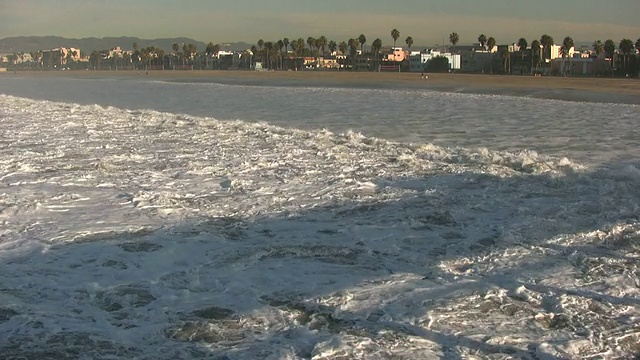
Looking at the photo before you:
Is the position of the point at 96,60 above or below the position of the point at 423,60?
above

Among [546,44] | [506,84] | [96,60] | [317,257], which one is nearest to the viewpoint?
[317,257]

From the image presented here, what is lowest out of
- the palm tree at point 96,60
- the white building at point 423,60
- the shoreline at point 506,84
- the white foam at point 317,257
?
the white foam at point 317,257

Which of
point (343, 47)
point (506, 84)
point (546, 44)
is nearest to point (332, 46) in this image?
point (343, 47)

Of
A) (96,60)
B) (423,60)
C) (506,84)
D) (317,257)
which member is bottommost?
(317,257)

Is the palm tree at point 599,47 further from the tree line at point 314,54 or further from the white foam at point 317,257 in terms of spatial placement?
the white foam at point 317,257

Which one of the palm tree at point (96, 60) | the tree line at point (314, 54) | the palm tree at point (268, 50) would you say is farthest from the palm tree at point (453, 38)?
the palm tree at point (96, 60)

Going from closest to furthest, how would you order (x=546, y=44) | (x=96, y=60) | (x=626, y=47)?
(x=626, y=47) → (x=546, y=44) → (x=96, y=60)

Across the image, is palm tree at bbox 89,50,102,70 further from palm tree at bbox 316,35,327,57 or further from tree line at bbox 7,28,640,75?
palm tree at bbox 316,35,327,57

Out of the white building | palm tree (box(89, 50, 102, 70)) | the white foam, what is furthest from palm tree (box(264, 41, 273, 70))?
the white foam

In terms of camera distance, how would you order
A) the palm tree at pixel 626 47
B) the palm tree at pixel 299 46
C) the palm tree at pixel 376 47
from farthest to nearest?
the palm tree at pixel 299 46 < the palm tree at pixel 376 47 < the palm tree at pixel 626 47

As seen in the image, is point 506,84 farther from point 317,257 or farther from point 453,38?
point 453,38

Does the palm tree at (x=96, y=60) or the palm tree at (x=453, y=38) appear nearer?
the palm tree at (x=453, y=38)

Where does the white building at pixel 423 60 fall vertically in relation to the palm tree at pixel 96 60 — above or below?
below

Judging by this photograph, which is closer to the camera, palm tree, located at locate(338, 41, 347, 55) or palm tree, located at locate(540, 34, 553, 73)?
palm tree, located at locate(540, 34, 553, 73)
